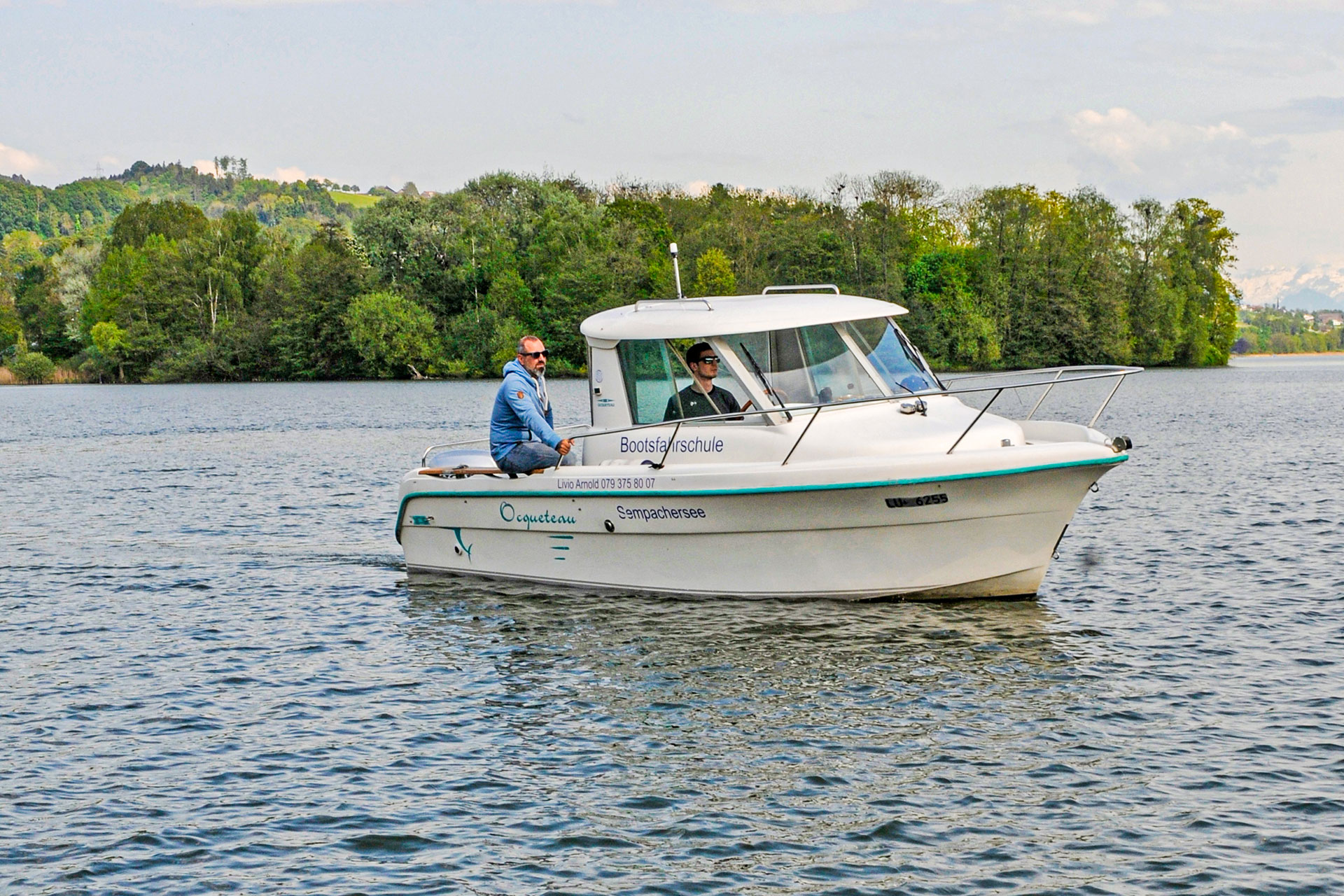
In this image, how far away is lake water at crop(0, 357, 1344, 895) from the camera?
289 inches

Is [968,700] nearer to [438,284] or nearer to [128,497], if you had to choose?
[128,497]

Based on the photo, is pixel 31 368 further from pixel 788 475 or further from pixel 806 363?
pixel 788 475

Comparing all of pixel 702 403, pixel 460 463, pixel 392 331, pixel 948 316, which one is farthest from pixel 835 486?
pixel 392 331

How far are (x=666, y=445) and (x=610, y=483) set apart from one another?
2.43 ft

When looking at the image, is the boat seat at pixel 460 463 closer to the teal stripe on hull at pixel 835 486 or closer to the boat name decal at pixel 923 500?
the teal stripe on hull at pixel 835 486

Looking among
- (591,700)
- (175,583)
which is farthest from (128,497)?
(591,700)

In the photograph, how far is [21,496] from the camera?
25766 mm

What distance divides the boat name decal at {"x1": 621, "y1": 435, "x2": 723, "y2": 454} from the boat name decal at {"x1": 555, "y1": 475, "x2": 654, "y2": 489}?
464 mm

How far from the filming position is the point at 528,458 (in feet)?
44.9

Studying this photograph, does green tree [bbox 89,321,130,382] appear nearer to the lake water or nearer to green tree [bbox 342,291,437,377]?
green tree [bbox 342,291,437,377]

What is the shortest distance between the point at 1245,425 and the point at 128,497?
109 feet

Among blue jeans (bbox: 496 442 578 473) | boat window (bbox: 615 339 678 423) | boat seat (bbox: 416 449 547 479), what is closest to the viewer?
boat window (bbox: 615 339 678 423)

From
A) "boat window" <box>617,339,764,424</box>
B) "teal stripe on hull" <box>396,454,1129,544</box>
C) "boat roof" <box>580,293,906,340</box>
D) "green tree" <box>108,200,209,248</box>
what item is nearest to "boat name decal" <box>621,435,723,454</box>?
"boat window" <box>617,339,764,424</box>

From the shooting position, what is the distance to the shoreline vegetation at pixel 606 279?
3467 inches
